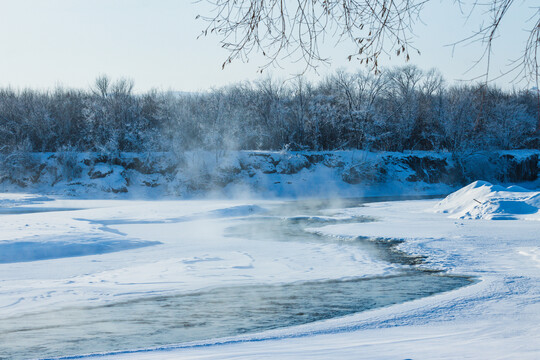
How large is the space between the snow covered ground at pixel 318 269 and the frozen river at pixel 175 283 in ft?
0.19

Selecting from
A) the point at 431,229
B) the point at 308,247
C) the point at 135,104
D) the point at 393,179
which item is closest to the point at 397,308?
the point at 308,247

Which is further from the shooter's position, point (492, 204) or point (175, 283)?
point (492, 204)

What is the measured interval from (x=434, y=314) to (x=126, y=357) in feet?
13.5

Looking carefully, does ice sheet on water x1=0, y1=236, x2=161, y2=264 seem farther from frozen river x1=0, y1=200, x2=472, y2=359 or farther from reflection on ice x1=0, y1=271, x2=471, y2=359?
reflection on ice x1=0, y1=271, x2=471, y2=359

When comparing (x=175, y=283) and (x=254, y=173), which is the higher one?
(x=254, y=173)

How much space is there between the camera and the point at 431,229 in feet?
58.6

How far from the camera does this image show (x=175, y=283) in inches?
411

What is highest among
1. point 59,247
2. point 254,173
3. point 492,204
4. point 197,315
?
point 254,173

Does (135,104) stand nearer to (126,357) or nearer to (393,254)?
(393,254)

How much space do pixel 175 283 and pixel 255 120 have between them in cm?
4307

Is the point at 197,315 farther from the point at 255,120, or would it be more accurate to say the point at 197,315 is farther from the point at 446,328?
the point at 255,120

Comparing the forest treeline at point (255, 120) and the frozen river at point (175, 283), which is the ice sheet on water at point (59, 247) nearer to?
the frozen river at point (175, 283)

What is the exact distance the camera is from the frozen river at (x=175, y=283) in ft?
24.7

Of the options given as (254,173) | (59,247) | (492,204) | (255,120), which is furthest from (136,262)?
(255,120)
